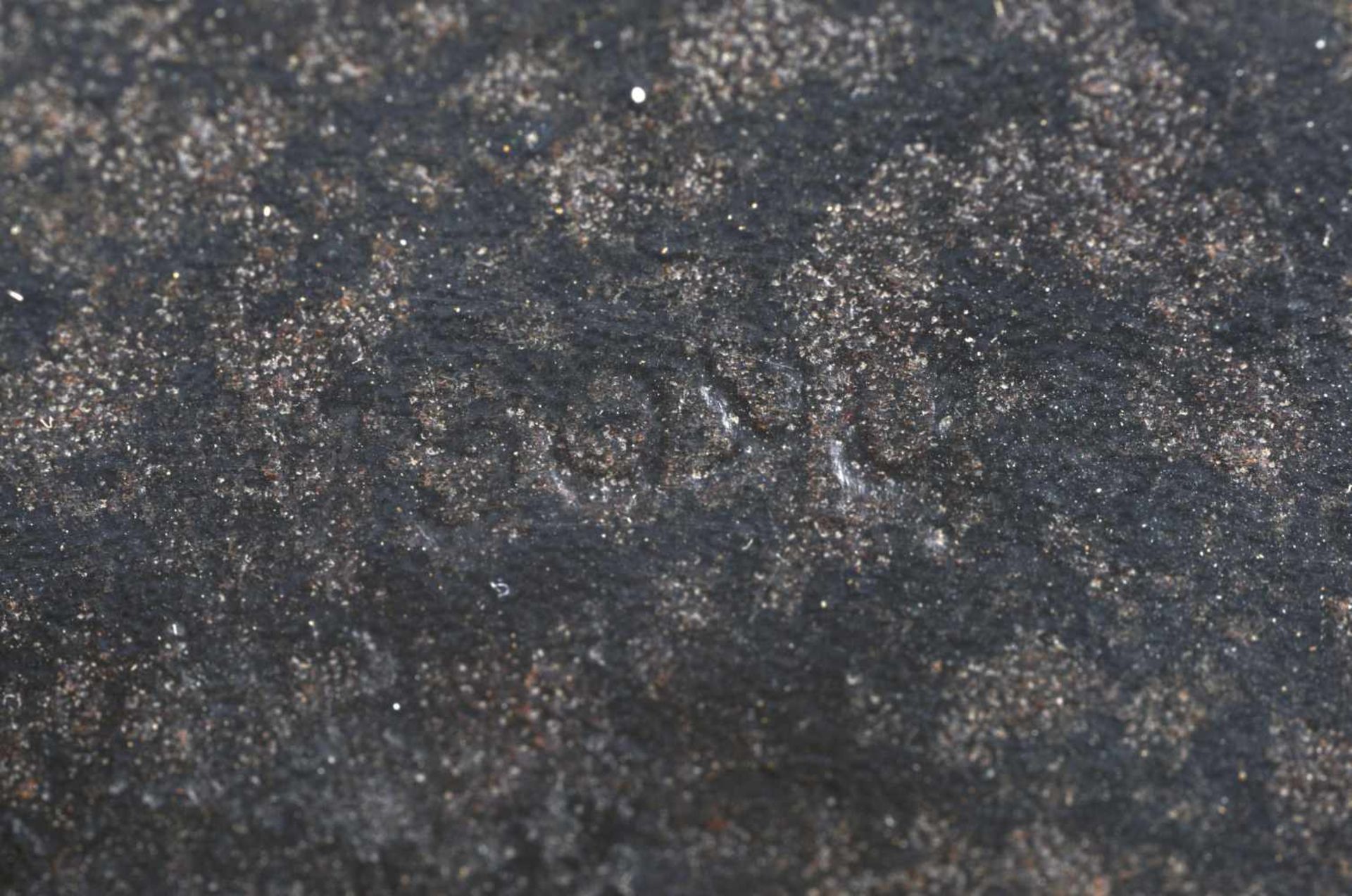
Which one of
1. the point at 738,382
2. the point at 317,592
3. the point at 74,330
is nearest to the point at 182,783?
the point at 317,592

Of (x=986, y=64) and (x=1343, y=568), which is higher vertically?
(x=986, y=64)

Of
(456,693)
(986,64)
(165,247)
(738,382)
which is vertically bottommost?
(456,693)

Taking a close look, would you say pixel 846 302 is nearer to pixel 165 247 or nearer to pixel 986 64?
pixel 986 64

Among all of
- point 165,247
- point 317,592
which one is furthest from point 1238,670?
point 165,247

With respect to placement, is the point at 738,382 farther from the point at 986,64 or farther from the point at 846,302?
the point at 986,64

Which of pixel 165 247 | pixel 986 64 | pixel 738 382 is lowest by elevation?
pixel 738 382

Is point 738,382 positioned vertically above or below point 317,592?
above
